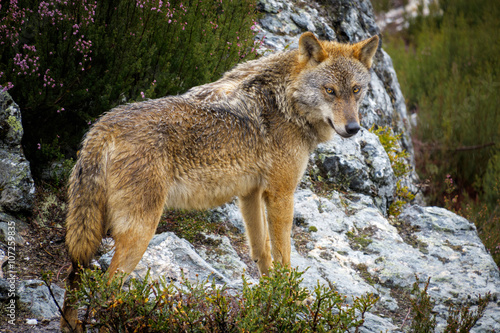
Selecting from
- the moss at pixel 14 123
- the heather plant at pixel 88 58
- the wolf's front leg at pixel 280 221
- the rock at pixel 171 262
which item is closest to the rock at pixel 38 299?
the rock at pixel 171 262

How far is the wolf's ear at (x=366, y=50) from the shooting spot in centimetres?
439

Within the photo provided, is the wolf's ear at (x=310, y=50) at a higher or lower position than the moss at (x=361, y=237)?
higher

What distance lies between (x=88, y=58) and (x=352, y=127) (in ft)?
9.72

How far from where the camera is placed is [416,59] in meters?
12.6

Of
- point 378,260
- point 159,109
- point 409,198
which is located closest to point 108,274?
point 159,109

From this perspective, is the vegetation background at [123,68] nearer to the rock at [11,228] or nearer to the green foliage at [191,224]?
the rock at [11,228]

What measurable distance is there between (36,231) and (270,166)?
95.5 inches

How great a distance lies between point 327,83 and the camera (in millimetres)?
4133

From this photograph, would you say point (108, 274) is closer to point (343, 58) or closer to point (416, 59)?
point (343, 58)

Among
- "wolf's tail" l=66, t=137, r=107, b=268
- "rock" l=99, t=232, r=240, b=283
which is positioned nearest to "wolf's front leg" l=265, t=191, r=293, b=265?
"rock" l=99, t=232, r=240, b=283

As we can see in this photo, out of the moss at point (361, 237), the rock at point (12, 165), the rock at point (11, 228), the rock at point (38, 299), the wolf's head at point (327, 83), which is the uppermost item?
the wolf's head at point (327, 83)

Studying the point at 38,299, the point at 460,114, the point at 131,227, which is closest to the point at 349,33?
the point at 460,114

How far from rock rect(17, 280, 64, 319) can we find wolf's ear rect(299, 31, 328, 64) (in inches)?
121

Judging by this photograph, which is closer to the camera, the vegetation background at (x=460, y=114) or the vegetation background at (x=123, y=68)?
the vegetation background at (x=123, y=68)
